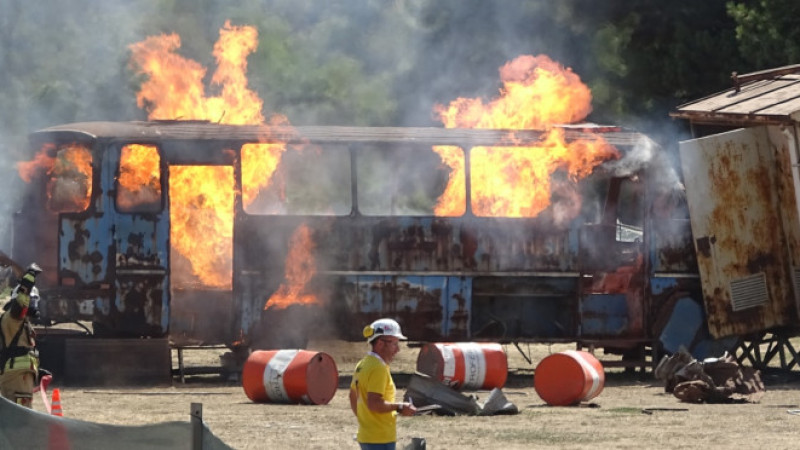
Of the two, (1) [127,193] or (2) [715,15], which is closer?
(1) [127,193]

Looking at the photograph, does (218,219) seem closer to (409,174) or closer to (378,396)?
(409,174)

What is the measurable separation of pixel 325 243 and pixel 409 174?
153cm

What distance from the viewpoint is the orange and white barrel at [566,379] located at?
17203 millimetres

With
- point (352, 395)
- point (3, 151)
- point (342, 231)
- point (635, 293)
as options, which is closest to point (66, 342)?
point (342, 231)

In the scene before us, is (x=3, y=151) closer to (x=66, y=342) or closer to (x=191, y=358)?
(x=191, y=358)

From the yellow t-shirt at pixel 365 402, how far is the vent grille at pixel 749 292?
11.9m

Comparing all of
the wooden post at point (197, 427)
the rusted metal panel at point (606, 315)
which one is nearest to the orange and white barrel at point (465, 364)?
the rusted metal panel at point (606, 315)

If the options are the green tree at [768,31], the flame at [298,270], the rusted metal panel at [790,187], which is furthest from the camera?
the green tree at [768,31]

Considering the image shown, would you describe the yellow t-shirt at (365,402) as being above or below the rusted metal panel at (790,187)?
below

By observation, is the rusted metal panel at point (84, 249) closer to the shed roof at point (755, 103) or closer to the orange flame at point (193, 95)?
the orange flame at point (193, 95)

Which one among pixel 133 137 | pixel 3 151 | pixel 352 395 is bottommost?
pixel 352 395

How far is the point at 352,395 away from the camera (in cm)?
963

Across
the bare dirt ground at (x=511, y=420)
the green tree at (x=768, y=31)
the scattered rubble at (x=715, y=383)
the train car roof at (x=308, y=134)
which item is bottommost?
the bare dirt ground at (x=511, y=420)

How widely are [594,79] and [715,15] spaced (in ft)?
10.5
